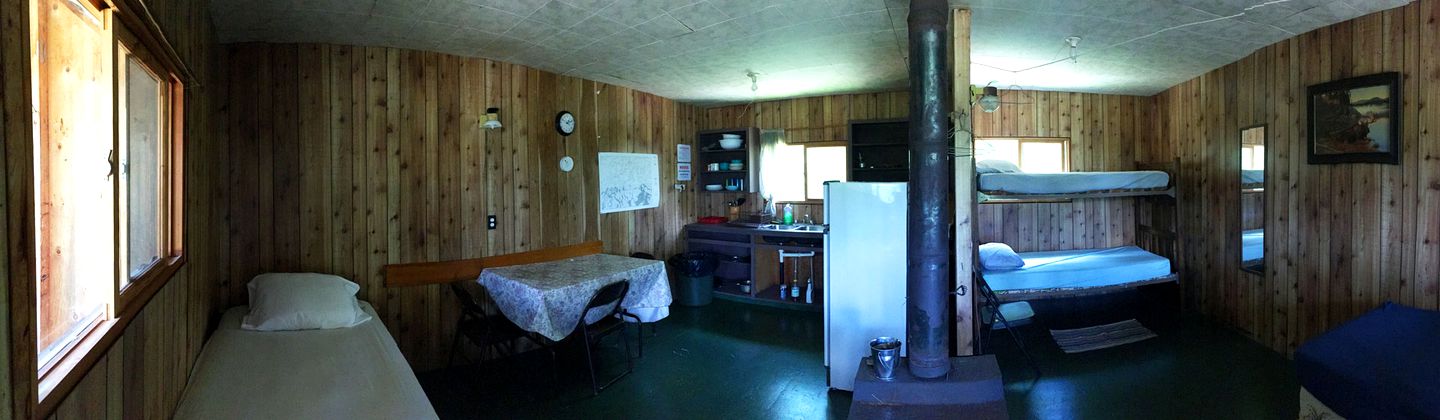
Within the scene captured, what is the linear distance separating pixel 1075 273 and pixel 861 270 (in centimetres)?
212

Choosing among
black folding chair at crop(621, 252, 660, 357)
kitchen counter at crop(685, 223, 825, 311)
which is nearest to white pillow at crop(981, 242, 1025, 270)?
kitchen counter at crop(685, 223, 825, 311)

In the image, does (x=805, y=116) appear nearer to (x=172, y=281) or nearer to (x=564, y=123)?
(x=564, y=123)

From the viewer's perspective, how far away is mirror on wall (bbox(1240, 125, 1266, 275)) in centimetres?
377

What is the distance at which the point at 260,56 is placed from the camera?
3.10m

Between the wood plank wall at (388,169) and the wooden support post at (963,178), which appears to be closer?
the wooden support post at (963,178)

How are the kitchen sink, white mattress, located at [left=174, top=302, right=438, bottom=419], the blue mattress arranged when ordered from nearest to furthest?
1. white mattress, located at [left=174, top=302, right=438, bottom=419]
2. the blue mattress
3. the kitchen sink

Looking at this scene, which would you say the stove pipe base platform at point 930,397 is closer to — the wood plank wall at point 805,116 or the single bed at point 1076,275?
the single bed at point 1076,275

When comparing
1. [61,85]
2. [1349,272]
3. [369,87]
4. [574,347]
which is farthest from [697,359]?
[1349,272]

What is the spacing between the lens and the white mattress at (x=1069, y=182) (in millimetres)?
4098

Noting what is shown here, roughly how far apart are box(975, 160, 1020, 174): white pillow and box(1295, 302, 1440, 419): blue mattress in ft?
6.60

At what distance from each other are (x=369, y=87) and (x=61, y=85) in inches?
94.2

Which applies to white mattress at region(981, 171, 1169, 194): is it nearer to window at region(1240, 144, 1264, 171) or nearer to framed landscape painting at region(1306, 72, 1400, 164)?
window at region(1240, 144, 1264, 171)

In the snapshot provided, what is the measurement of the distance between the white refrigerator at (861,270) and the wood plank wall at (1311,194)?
248 centimetres

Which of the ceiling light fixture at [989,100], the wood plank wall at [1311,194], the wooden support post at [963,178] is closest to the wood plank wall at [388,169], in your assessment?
the wooden support post at [963,178]
